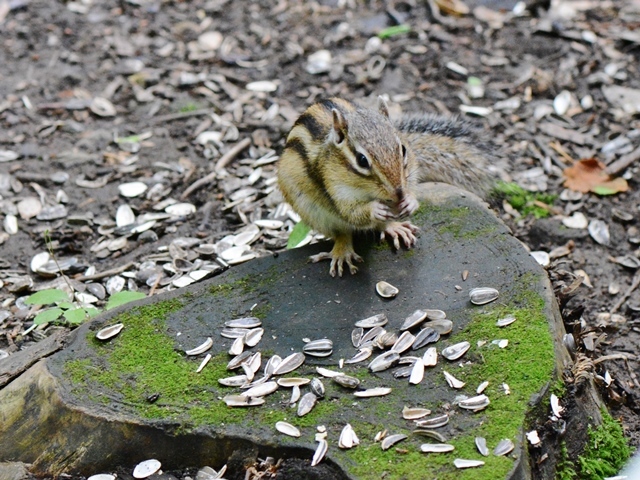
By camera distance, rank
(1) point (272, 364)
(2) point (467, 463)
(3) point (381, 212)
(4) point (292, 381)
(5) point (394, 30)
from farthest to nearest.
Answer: (5) point (394, 30), (3) point (381, 212), (1) point (272, 364), (4) point (292, 381), (2) point (467, 463)

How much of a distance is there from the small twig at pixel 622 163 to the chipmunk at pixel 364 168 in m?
1.48

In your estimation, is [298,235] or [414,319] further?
[298,235]

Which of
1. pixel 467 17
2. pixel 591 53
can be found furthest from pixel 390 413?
pixel 467 17

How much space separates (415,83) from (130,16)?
2.82 meters

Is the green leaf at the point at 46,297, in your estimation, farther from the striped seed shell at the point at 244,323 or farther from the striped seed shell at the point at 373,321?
the striped seed shell at the point at 373,321

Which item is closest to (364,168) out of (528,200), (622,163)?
(528,200)

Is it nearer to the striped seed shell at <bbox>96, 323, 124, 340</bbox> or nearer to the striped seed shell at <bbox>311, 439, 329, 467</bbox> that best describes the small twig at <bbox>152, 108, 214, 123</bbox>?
the striped seed shell at <bbox>96, 323, 124, 340</bbox>

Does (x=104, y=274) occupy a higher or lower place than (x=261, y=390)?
lower

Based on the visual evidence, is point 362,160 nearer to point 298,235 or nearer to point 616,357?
point 298,235

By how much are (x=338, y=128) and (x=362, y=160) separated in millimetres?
214

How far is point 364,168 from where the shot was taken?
12.3 feet

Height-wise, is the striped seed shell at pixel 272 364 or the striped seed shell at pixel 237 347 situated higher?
the striped seed shell at pixel 237 347

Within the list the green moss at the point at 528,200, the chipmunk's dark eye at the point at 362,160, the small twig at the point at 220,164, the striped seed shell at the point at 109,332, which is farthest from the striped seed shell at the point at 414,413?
the small twig at the point at 220,164

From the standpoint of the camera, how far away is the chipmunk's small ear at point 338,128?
379 cm
